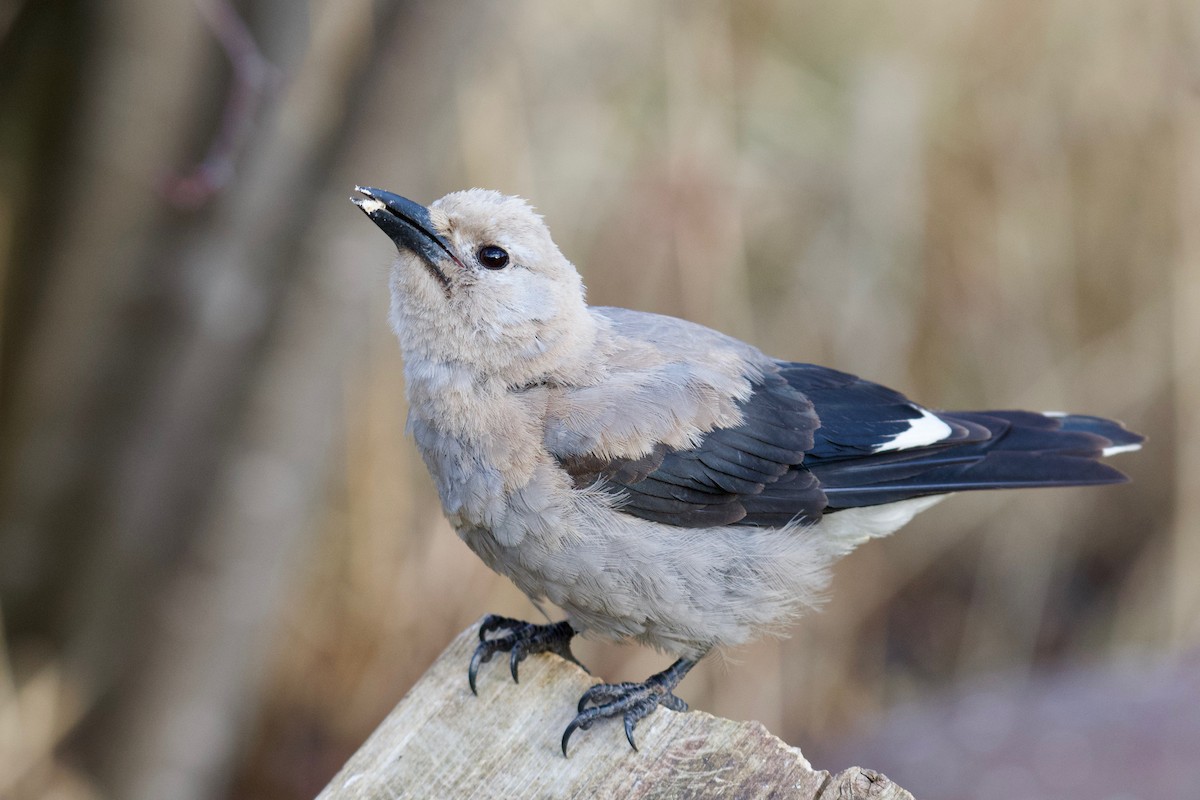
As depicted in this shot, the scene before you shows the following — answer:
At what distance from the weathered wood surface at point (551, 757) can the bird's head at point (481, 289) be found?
2.91 ft

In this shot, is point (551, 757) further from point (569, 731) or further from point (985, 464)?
point (985, 464)

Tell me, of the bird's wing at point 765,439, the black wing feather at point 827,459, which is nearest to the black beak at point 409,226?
the bird's wing at point 765,439

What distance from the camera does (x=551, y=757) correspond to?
2.34 meters

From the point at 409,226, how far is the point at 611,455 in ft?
2.58

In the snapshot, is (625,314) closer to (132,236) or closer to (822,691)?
(132,236)

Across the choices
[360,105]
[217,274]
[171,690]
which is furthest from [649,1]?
[171,690]

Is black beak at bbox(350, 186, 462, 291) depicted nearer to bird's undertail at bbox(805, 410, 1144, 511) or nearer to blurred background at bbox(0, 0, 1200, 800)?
blurred background at bbox(0, 0, 1200, 800)

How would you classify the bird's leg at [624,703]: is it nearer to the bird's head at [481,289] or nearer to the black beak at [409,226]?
the bird's head at [481,289]

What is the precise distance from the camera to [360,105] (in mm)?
4020

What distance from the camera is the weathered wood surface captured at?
2.14 m

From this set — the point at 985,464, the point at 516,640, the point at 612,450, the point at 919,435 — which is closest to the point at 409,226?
the point at 612,450

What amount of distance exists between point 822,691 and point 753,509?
290 cm

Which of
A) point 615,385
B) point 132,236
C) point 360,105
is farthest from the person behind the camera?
point 132,236

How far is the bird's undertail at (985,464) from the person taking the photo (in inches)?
132
